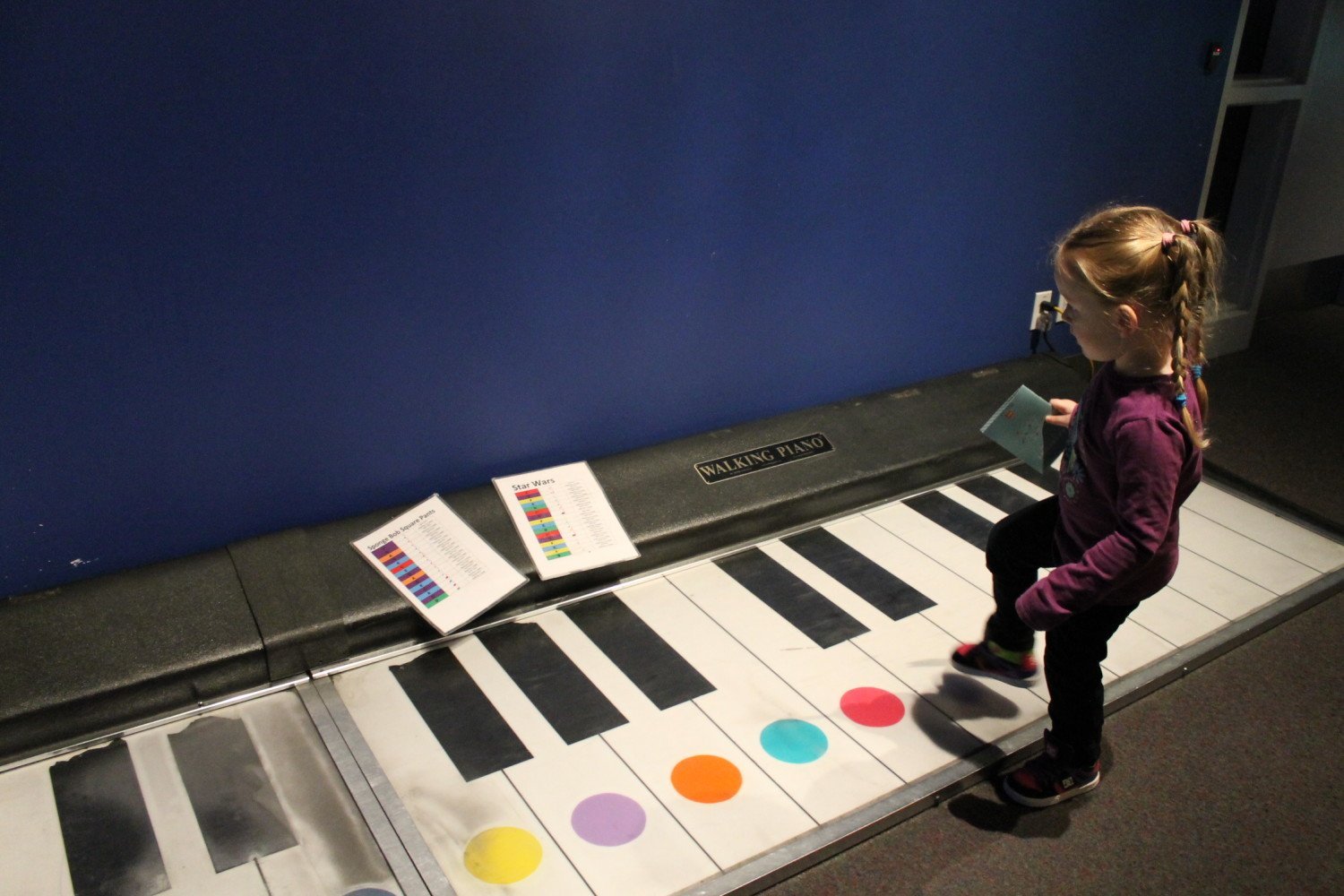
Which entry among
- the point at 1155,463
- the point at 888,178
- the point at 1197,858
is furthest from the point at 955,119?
the point at 1197,858

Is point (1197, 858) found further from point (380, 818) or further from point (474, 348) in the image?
point (474, 348)

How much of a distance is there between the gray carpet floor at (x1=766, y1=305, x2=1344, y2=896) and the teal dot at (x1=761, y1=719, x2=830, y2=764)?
0.20 meters

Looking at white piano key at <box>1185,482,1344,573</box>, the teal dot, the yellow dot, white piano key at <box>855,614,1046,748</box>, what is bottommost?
white piano key at <box>1185,482,1344,573</box>

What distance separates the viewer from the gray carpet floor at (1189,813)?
1754mm

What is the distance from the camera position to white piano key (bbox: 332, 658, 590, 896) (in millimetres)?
1706

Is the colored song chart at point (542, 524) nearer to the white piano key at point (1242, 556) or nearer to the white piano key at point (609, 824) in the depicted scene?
the white piano key at point (609, 824)

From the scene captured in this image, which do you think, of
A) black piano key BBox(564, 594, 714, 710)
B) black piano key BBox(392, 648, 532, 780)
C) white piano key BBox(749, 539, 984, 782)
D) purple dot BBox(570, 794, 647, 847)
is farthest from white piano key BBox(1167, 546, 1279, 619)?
black piano key BBox(392, 648, 532, 780)

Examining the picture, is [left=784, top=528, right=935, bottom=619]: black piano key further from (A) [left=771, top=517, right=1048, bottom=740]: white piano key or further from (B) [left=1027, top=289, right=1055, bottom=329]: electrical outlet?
(B) [left=1027, top=289, right=1055, bottom=329]: electrical outlet

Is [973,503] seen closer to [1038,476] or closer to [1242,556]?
[1038,476]

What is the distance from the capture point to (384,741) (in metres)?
1.98

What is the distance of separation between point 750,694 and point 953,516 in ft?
3.00

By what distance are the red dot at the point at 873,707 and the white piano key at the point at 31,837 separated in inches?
52.1

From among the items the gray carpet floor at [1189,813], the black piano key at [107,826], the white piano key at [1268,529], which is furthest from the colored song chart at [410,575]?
the white piano key at [1268,529]

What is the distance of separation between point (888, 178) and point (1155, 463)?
149 cm
